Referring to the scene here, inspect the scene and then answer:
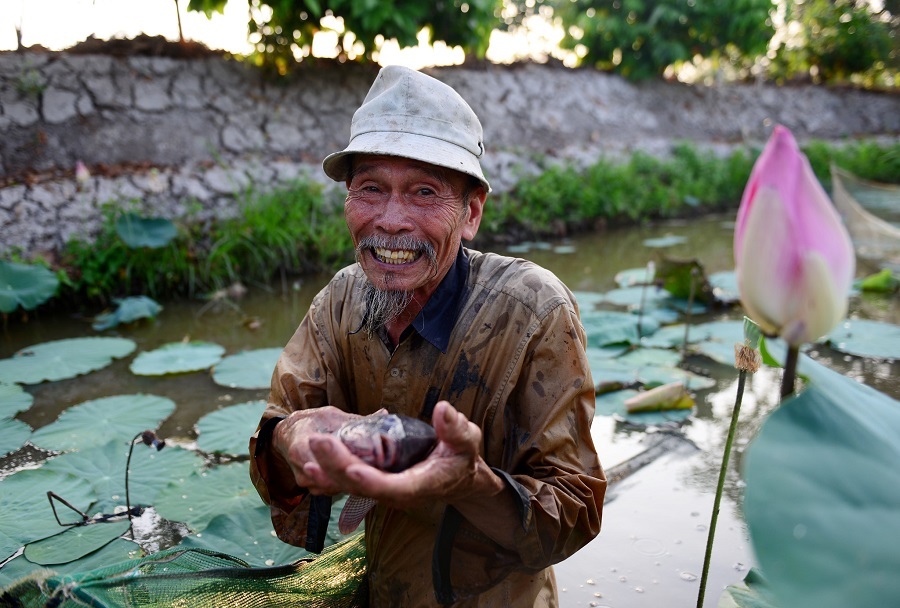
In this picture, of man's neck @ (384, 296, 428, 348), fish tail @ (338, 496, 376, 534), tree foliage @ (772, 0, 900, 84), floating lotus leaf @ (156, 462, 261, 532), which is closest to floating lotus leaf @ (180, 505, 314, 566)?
floating lotus leaf @ (156, 462, 261, 532)

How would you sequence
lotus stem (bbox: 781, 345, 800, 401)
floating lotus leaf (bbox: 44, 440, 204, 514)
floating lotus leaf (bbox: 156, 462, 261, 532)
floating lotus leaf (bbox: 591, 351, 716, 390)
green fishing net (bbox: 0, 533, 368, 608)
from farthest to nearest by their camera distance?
floating lotus leaf (bbox: 591, 351, 716, 390) < floating lotus leaf (bbox: 44, 440, 204, 514) < floating lotus leaf (bbox: 156, 462, 261, 532) < green fishing net (bbox: 0, 533, 368, 608) < lotus stem (bbox: 781, 345, 800, 401)

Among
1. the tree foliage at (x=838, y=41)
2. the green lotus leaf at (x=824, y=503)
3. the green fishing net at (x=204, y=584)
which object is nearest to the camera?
the green lotus leaf at (x=824, y=503)

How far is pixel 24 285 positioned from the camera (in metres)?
4.13

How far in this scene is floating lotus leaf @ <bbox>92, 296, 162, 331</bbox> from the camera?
4332 millimetres

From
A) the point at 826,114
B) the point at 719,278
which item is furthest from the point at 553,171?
the point at 826,114

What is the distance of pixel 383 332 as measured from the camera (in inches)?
64.5

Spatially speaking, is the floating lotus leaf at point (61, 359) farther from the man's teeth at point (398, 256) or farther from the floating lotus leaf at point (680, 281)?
the floating lotus leaf at point (680, 281)

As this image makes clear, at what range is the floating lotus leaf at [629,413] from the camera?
293 cm

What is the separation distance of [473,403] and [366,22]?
5.61 metres

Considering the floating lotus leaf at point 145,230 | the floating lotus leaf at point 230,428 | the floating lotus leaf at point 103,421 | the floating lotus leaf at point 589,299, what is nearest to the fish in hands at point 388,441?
the floating lotus leaf at point 230,428

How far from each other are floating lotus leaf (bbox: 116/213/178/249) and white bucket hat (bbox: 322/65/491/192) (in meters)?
3.78

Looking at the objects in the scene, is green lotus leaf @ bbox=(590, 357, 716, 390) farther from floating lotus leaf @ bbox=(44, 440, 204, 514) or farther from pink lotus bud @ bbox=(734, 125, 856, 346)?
pink lotus bud @ bbox=(734, 125, 856, 346)

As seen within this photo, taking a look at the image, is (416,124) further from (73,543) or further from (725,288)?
(725,288)

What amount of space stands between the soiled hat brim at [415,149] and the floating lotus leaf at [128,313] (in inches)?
134
